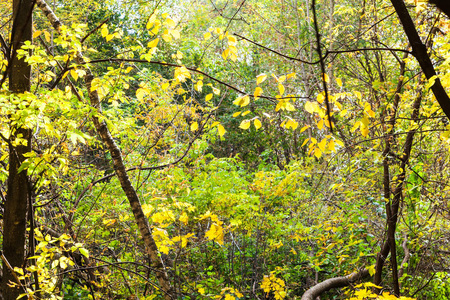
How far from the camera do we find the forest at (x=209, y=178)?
2037 mm

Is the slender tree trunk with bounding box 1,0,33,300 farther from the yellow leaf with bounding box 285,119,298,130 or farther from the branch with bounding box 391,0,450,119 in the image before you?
the branch with bounding box 391,0,450,119

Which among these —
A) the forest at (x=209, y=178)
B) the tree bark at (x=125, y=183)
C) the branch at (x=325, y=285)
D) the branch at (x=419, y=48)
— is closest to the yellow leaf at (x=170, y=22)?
the forest at (x=209, y=178)

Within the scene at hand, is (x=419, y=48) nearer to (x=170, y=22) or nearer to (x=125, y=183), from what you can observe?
(x=170, y=22)

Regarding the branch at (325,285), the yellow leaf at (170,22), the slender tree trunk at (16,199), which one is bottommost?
the branch at (325,285)

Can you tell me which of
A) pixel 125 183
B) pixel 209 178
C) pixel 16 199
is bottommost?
pixel 16 199

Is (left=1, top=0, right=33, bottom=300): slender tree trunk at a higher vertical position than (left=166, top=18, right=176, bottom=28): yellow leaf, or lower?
lower

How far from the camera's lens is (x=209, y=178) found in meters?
4.53

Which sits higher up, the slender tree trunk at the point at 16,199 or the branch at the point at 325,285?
the slender tree trunk at the point at 16,199

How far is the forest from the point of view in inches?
80.2

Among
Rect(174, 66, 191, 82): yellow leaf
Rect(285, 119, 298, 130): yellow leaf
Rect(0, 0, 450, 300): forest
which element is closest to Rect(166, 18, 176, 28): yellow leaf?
Rect(0, 0, 450, 300): forest

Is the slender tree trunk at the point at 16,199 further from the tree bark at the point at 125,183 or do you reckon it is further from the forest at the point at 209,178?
the tree bark at the point at 125,183

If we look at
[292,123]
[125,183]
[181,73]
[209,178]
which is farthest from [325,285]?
[181,73]

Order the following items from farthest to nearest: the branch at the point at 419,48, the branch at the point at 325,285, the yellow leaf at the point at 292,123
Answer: the branch at the point at 325,285 < the yellow leaf at the point at 292,123 < the branch at the point at 419,48

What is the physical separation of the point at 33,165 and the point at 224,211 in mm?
2701
